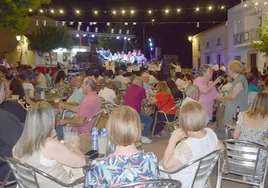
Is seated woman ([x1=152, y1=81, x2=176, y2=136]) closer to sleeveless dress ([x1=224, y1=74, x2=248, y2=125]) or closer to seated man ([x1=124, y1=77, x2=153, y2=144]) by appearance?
seated man ([x1=124, y1=77, x2=153, y2=144])

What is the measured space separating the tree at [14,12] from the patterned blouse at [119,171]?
1080 cm

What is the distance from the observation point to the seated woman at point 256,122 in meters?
3.92

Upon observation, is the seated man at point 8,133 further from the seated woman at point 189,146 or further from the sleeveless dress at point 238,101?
the sleeveless dress at point 238,101

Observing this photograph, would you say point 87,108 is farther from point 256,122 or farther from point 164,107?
point 164,107

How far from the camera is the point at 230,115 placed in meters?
5.55

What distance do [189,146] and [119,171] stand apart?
857 millimetres

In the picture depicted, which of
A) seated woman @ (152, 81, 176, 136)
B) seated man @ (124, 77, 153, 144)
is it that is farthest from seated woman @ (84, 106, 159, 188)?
seated woman @ (152, 81, 176, 136)

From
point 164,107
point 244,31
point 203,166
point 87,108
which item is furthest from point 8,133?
point 244,31

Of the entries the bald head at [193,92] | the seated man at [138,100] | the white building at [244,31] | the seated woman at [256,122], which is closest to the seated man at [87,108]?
the bald head at [193,92]

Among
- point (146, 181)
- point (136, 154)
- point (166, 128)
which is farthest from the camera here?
point (166, 128)

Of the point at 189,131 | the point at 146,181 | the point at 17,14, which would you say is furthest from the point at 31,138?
the point at 17,14

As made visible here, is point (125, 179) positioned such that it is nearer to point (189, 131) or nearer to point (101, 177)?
point (101, 177)

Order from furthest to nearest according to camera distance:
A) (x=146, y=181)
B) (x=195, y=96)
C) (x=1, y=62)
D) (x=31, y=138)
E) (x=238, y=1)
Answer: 1. (x=238, y=1)
2. (x=1, y=62)
3. (x=195, y=96)
4. (x=31, y=138)
5. (x=146, y=181)

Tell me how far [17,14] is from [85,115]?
27.3 feet
